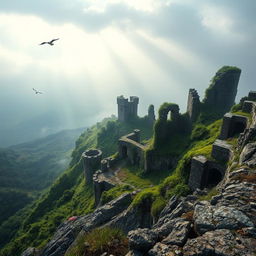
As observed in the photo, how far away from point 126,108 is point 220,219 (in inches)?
2729

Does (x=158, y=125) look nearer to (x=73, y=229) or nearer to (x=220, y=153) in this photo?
(x=220, y=153)

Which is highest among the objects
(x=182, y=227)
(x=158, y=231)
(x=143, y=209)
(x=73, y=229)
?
(x=182, y=227)

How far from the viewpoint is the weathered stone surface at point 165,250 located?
21.6ft

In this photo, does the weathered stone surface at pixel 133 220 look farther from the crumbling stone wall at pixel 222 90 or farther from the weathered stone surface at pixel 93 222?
the crumbling stone wall at pixel 222 90

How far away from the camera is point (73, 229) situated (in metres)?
24.7

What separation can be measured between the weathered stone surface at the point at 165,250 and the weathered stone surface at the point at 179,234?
0.65ft

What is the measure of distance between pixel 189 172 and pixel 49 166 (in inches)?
4596

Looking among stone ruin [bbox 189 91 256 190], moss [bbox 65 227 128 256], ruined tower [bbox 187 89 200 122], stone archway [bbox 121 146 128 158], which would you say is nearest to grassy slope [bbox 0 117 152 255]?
stone archway [bbox 121 146 128 158]

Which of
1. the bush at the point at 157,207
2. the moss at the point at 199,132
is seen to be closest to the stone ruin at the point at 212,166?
the bush at the point at 157,207

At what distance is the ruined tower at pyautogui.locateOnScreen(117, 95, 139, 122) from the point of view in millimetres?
75731

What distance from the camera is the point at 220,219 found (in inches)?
292

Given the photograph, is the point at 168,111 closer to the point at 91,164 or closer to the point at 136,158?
the point at 136,158

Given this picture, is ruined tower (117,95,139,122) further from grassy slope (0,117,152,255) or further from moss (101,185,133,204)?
moss (101,185,133,204)

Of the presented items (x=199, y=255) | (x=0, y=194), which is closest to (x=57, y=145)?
(x=0, y=194)
